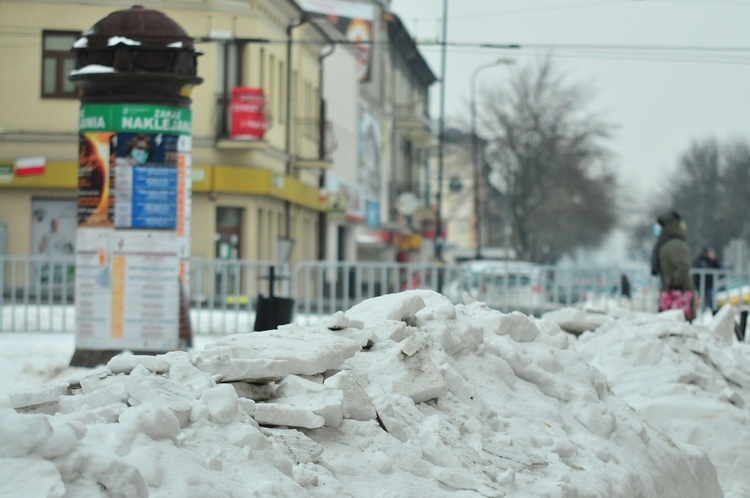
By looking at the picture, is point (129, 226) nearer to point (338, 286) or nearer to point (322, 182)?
point (338, 286)

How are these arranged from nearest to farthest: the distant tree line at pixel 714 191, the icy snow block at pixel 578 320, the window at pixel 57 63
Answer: the icy snow block at pixel 578 320 < the window at pixel 57 63 < the distant tree line at pixel 714 191

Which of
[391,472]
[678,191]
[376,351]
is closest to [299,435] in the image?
[391,472]

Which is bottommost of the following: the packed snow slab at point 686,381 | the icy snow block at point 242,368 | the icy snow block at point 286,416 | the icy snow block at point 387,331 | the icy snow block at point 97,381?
the packed snow slab at point 686,381

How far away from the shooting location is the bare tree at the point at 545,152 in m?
61.6

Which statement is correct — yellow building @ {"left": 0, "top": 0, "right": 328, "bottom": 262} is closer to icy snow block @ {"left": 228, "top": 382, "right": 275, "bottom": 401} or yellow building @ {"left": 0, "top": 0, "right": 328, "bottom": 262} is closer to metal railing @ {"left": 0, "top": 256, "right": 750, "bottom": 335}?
metal railing @ {"left": 0, "top": 256, "right": 750, "bottom": 335}

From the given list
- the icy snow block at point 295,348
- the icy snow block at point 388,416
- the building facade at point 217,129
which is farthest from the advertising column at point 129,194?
the building facade at point 217,129

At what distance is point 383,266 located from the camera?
18969 millimetres

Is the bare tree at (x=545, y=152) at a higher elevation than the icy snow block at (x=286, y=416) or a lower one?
higher

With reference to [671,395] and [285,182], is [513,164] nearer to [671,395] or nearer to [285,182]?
[285,182]

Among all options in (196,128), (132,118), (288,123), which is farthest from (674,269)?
(288,123)

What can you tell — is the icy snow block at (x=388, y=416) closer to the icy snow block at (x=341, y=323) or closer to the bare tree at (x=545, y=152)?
the icy snow block at (x=341, y=323)

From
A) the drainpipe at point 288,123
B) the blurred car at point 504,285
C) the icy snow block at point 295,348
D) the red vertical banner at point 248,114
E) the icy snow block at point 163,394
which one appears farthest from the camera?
the drainpipe at point 288,123

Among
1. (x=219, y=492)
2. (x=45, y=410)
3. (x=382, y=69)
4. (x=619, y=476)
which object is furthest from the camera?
(x=382, y=69)

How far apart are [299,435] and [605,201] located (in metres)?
64.3
